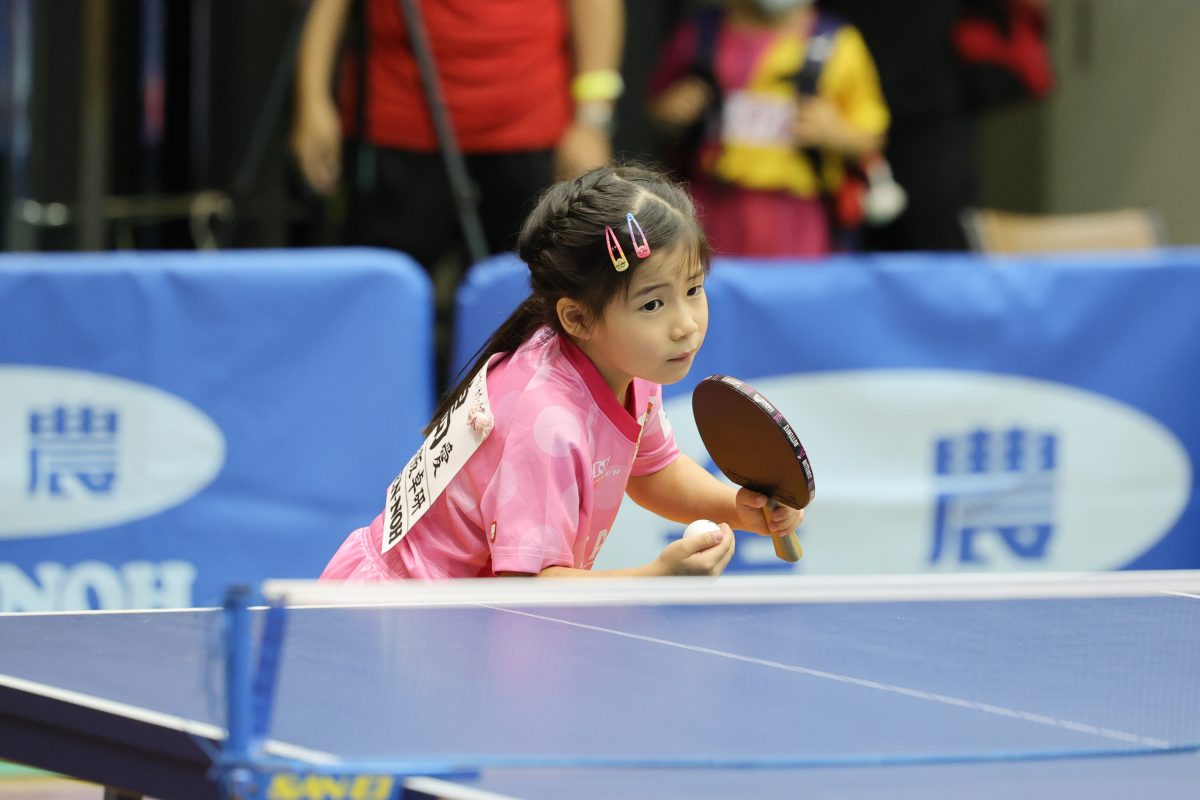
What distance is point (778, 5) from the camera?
504 centimetres

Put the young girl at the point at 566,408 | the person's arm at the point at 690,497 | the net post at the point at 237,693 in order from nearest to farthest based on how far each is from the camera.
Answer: the net post at the point at 237,693 < the young girl at the point at 566,408 < the person's arm at the point at 690,497

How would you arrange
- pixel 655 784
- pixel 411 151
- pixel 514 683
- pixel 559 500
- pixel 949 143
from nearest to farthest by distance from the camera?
pixel 655 784 → pixel 514 683 → pixel 559 500 → pixel 411 151 → pixel 949 143

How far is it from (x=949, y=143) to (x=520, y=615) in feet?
13.0

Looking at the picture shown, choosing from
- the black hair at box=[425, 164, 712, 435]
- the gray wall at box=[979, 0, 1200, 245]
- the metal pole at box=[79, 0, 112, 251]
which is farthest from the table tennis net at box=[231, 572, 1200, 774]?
the gray wall at box=[979, 0, 1200, 245]

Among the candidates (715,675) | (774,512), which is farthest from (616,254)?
(715,675)

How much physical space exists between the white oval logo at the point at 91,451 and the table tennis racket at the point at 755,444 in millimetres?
1909

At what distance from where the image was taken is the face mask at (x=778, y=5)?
5035 mm

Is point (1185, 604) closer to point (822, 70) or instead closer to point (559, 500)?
point (559, 500)

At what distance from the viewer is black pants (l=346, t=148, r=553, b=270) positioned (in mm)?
4707

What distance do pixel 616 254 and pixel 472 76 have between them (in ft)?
8.12

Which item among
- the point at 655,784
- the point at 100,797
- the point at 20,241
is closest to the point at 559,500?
the point at 655,784

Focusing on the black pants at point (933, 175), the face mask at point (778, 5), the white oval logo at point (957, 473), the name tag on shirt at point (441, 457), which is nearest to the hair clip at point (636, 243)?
the name tag on shirt at point (441, 457)

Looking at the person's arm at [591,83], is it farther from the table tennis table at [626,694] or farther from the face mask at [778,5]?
the table tennis table at [626,694]

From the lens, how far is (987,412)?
4340 mm
